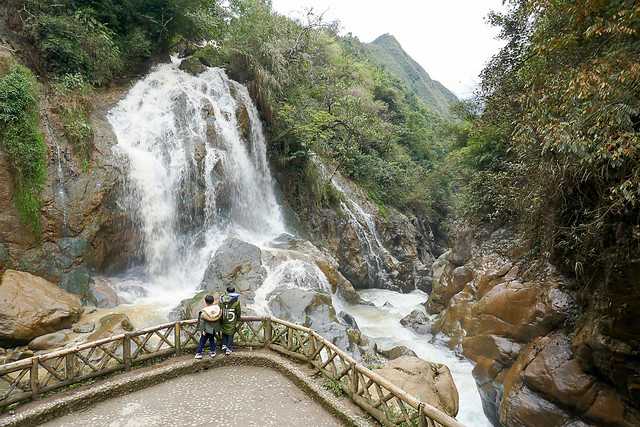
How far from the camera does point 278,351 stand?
8.07 metres

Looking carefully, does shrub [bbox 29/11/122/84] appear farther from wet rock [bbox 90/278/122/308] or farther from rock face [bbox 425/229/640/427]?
rock face [bbox 425/229/640/427]

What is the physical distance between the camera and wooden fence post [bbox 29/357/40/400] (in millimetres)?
6047

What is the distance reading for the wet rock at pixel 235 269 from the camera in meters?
12.7

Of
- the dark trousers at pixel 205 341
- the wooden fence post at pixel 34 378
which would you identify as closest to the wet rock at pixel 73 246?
the wooden fence post at pixel 34 378

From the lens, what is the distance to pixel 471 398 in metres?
9.77

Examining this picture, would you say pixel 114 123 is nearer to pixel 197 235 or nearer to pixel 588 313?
pixel 197 235

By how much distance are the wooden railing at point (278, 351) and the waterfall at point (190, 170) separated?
5.34 metres

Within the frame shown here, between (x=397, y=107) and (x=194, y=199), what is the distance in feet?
99.8

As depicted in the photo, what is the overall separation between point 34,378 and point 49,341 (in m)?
3.40

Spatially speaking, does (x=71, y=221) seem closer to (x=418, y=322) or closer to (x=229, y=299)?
(x=229, y=299)

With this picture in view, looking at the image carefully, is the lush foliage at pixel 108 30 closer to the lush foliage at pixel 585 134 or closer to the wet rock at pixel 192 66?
the wet rock at pixel 192 66

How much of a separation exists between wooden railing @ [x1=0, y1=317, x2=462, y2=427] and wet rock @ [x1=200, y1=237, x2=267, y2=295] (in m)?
3.92

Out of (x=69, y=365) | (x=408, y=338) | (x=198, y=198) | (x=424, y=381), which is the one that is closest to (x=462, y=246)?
(x=408, y=338)

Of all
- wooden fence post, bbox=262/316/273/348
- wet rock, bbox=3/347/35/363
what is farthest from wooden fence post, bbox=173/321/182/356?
wet rock, bbox=3/347/35/363
